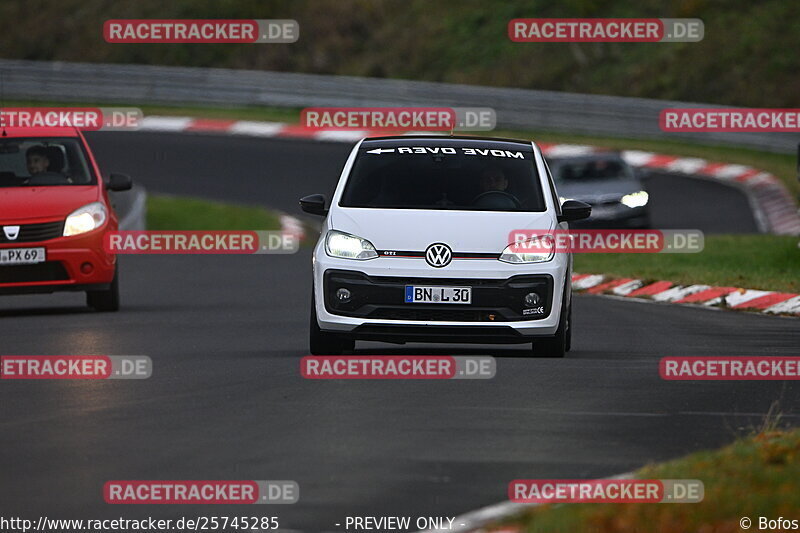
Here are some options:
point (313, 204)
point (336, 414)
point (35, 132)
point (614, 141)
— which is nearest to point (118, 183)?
point (35, 132)

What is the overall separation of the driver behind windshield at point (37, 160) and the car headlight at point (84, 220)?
71 cm

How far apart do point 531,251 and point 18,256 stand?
6.10 m

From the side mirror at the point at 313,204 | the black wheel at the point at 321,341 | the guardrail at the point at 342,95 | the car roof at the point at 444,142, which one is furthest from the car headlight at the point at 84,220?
the guardrail at the point at 342,95

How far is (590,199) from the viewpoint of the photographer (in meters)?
29.5

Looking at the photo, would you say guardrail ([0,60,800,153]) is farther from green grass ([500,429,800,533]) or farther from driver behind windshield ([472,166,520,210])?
green grass ([500,429,800,533])

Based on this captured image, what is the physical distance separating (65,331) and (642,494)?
28.5ft

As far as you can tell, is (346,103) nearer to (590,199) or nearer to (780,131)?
(780,131)

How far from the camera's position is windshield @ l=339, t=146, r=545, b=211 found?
12.9 m

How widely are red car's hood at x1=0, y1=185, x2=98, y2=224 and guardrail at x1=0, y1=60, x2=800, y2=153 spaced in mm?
22220

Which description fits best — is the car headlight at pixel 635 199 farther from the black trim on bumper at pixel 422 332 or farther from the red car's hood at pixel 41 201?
the black trim on bumper at pixel 422 332

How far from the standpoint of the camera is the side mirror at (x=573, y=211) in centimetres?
1315

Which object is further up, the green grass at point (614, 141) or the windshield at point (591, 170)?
the windshield at point (591, 170)

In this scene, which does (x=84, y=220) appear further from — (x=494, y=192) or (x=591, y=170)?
(x=591, y=170)

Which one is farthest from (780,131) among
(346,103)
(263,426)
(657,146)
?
(263,426)
